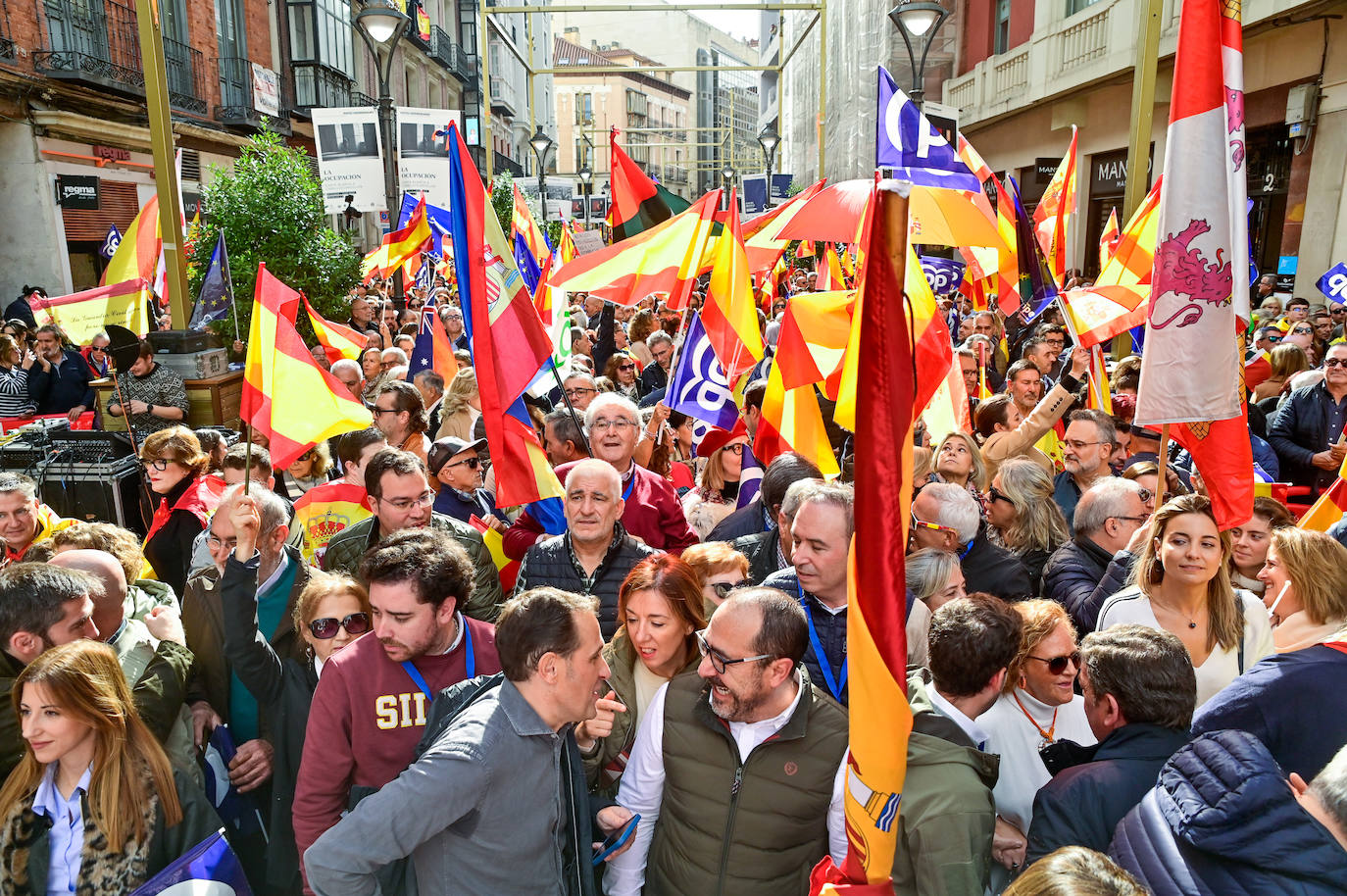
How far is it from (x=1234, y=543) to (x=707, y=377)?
2.81 meters

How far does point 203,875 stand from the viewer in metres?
2.38

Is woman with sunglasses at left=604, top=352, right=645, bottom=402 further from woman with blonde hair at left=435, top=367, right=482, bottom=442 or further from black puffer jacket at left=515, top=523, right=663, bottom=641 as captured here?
black puffer jacket at left=515, top=523, right=663, bottom=641

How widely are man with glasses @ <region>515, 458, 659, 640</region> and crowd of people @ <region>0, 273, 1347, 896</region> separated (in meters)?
0.01

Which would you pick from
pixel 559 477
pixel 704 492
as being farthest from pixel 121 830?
pixel 704 492

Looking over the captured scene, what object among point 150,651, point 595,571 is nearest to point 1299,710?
point 595,571

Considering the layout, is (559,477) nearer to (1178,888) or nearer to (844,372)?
(844,372)

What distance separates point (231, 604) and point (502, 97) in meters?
55.7

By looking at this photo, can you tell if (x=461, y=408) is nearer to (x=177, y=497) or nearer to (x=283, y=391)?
(x=283, y=391)

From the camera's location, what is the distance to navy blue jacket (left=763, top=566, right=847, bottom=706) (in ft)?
10.4

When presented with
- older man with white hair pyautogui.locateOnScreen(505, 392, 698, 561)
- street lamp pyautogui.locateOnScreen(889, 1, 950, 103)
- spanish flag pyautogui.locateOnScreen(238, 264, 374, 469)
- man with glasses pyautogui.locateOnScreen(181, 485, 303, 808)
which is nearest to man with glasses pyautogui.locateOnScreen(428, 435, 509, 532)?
older man with white hair pyautogui.locateOnScreen(505, 392, 698, 561)

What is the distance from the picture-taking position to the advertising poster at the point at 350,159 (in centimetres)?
1126

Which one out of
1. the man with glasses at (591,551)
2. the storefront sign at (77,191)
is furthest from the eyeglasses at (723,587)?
the storefront sign at (77,191)

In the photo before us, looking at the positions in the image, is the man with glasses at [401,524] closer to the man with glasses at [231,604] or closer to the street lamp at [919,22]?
the man with glasses at [231,604]

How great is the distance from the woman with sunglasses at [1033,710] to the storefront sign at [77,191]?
19233 millimetres
